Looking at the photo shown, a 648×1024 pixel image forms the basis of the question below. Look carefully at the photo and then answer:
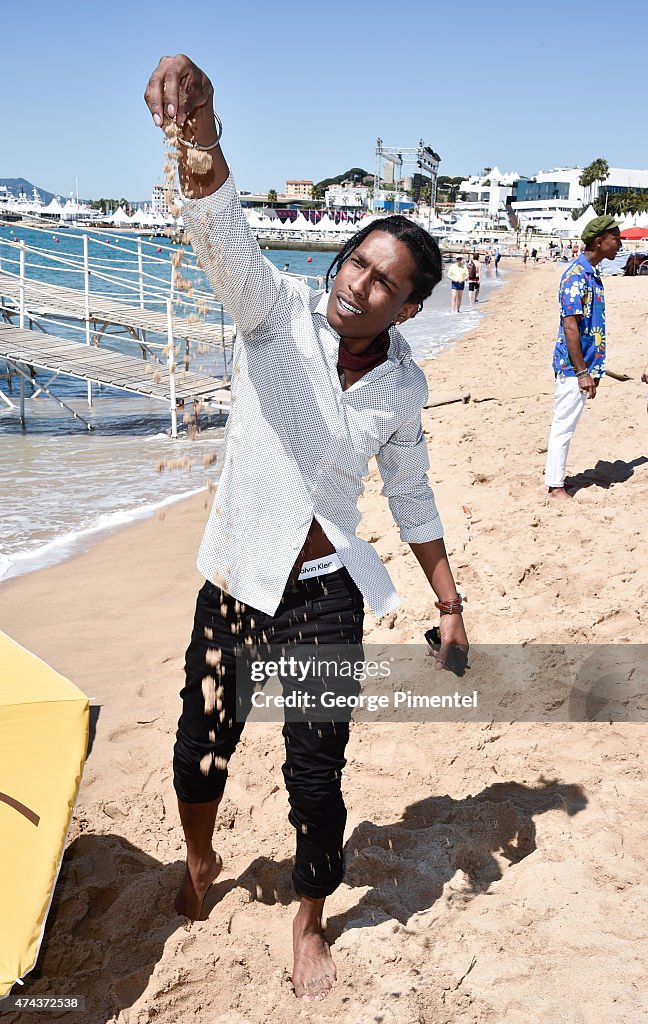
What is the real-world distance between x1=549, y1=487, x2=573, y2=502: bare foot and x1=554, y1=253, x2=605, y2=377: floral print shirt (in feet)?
2.51

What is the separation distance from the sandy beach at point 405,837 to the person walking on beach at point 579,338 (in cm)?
47

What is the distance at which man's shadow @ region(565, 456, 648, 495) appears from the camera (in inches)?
226

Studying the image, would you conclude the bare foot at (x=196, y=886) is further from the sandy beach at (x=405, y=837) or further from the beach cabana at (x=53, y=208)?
the beach cabana at (x=53, y=208)

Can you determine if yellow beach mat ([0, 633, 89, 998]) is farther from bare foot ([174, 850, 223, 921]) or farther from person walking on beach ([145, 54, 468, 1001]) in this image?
bare foot ([174, 850, 223, 921])

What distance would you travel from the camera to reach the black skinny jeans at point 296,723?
198cm

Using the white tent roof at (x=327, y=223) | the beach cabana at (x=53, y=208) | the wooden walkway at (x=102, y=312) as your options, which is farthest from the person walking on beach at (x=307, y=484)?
the beach cabana at (x=53, y=208)

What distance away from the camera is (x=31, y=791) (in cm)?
196

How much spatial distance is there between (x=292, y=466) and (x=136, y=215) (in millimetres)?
88139

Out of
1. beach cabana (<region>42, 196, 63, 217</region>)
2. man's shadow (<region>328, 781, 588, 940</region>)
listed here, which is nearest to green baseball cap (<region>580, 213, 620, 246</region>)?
man's shadow (<region>328, 781, 588, 940</region>)

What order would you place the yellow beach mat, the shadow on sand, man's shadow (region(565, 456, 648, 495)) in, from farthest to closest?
man's shadow (region(565, 456, 648, 495)) → the shadow on sand → the yellow beach mat

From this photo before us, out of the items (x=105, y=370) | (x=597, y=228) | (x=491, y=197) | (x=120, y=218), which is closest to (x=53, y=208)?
(x=120, y=218)

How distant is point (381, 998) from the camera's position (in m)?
2.04

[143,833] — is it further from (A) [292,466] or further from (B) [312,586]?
(A) [292,466]

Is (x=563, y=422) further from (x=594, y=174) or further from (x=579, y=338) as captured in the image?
(x=594, y=174)
